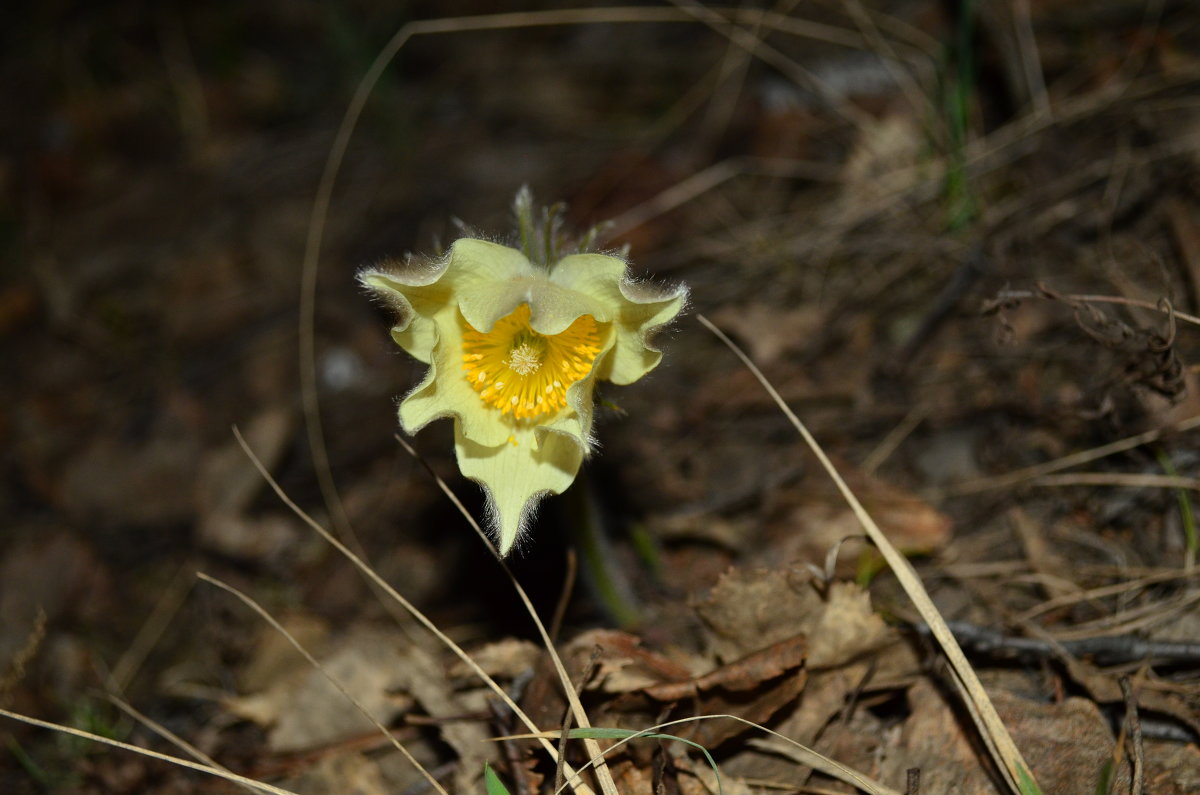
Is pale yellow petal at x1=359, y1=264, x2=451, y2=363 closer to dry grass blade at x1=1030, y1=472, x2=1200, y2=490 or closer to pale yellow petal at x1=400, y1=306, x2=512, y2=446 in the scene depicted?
pale yellow petal at x1=400, y1=306, x2=512, y2=446

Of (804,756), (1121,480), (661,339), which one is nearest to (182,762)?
(804,756)

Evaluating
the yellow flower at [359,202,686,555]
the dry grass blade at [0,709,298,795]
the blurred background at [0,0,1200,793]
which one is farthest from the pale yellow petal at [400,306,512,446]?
the dry grass blade at [0,709,298,795]

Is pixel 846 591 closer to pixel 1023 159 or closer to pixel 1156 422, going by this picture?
pixel 1156 422

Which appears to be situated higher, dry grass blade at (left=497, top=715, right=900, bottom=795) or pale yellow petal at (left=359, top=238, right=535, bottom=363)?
pale yellow petal at (left=359, top=238, right=535, bottom=363)

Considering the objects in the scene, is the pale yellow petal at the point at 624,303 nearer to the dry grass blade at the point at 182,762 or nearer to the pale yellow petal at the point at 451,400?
the pale yellow petal at the point at 451,400

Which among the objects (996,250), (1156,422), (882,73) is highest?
(882,73)

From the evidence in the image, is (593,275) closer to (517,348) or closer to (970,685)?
(517,348)

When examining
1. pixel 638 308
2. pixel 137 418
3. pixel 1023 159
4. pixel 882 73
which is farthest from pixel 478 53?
pixel 638 308

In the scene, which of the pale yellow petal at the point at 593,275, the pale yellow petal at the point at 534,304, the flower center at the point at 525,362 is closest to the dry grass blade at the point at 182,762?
the flower center at the point at 525,362
